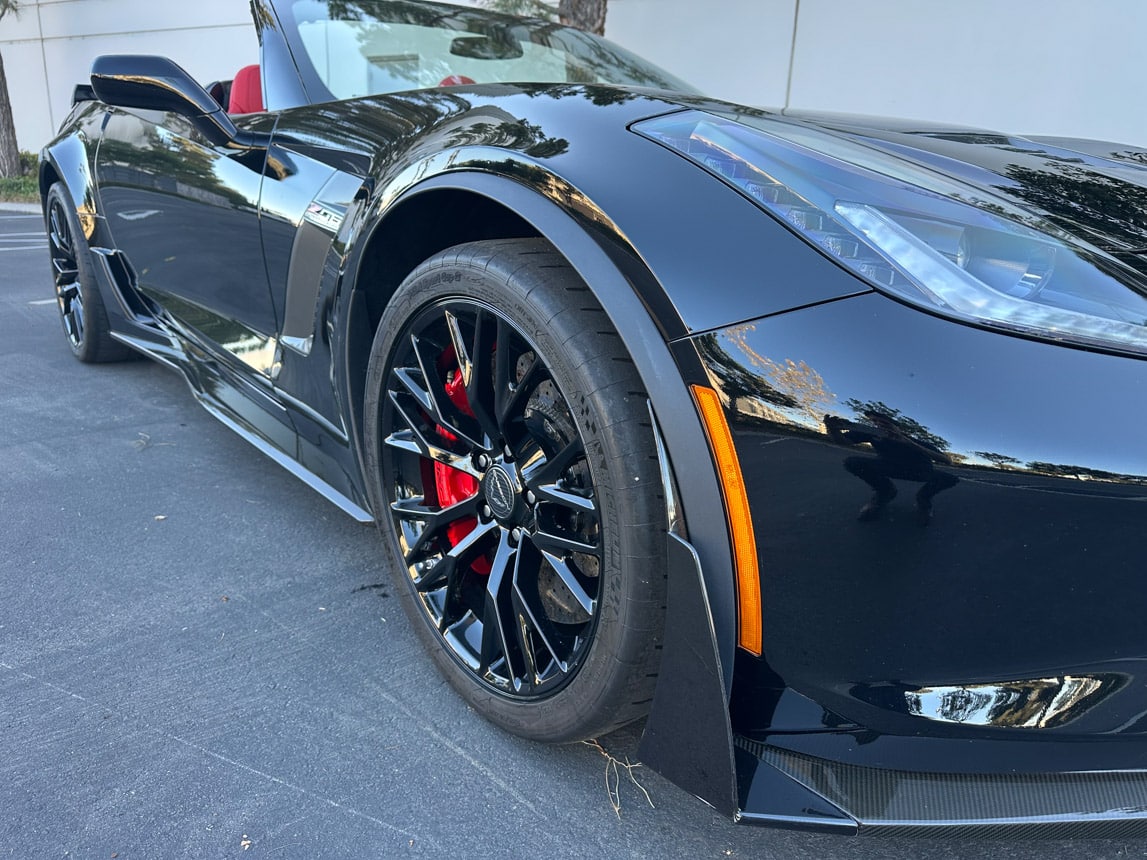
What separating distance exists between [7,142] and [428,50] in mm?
14394

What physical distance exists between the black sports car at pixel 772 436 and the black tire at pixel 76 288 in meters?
2.27

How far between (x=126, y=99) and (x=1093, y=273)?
85.9 inches

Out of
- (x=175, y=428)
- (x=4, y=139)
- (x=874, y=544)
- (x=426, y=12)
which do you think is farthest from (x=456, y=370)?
(x=4, y=139)

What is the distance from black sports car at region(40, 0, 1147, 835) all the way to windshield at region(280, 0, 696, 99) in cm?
51

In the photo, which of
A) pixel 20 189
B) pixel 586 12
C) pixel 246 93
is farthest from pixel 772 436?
pixel 20 189

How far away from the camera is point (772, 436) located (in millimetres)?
1112

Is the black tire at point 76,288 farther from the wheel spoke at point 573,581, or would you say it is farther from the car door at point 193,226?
the wheel spoke at point 573,581

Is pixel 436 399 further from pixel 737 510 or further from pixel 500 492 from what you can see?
pixel 737 510

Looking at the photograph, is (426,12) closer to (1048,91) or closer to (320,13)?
(320,13)

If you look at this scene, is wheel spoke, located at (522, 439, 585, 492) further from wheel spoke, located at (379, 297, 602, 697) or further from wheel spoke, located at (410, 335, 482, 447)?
wheel spoke, located at (410, 335, 482, 447)

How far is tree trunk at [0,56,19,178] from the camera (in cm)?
1325

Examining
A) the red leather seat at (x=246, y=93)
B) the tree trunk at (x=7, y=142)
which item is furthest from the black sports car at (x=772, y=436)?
the tree trunk at (x=7, y=142)

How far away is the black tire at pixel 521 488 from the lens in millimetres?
1285

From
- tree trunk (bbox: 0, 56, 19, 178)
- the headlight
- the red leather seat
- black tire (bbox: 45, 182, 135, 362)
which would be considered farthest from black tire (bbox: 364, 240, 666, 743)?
tree trunk (bbox: 0, 56, 19, 178)
